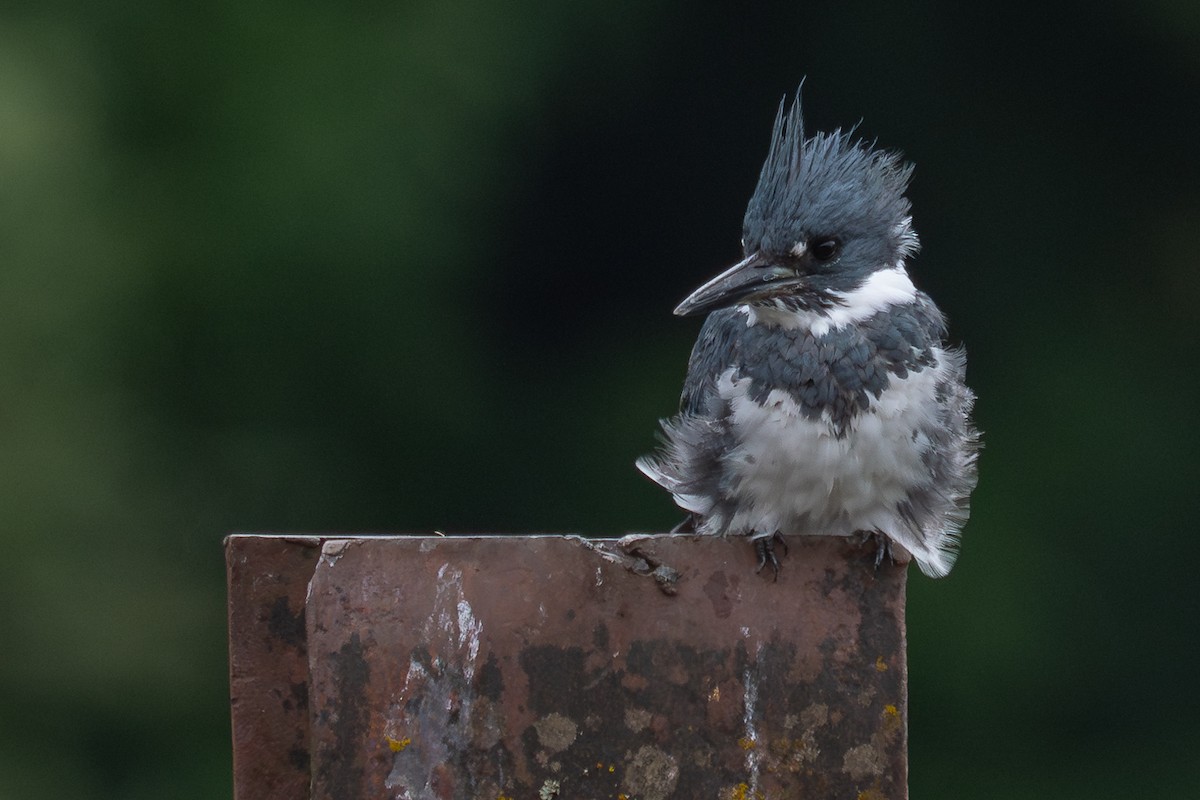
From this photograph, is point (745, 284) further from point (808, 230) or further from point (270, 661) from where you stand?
point (270, 661)

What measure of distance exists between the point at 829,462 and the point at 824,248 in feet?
1.40

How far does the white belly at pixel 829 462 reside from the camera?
2.60 m

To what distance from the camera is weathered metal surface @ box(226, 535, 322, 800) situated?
1.76 meters

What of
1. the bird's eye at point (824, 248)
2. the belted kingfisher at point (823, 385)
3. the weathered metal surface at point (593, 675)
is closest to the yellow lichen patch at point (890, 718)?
the weathered metal surface at point (593, 675)

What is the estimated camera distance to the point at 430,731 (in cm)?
163

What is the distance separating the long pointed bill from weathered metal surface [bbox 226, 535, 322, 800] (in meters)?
1.06

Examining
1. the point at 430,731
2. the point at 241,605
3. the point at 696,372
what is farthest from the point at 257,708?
the point at 696,372

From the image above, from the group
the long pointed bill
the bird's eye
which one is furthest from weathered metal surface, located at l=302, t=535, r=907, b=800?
the bird's eye

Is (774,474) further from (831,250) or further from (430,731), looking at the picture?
(430,731)

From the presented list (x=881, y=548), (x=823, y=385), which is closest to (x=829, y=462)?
(x=823, y=385)

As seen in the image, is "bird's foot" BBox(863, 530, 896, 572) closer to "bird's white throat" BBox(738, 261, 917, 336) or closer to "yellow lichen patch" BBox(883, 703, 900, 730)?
"yellow lichen patch" BBox(883, 703, 900, 730)

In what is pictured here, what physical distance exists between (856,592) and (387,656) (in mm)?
534

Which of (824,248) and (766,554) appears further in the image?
→ (824,248)

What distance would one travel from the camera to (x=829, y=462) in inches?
102
